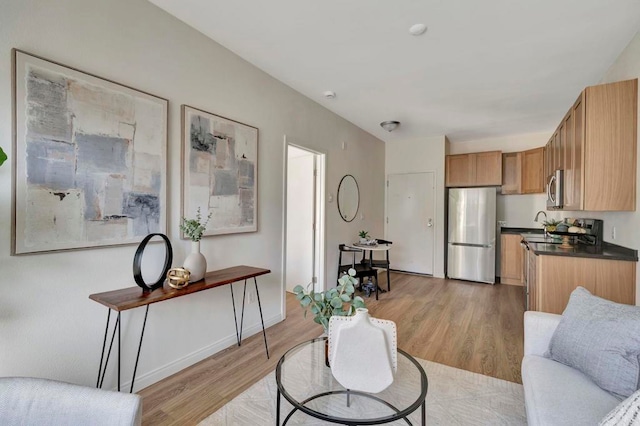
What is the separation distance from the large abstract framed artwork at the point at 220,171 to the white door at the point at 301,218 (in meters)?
1.25

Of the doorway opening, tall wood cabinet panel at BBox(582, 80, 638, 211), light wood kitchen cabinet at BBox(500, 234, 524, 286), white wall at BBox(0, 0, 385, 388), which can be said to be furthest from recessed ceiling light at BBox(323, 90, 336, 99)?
light wood kitchen cabinet at BBox(500, 234, 524, 286)

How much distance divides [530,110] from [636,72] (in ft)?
5.88

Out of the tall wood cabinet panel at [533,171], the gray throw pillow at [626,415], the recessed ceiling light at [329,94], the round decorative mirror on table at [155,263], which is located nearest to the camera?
the gray throw pillow at [626,415]

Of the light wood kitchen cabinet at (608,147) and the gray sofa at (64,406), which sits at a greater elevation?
the light wood kitchen cabinet at (608,147)

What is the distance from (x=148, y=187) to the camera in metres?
1.96

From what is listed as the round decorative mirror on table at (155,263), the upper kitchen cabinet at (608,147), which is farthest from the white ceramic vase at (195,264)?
the upper kitchen cabinet at (608,147)

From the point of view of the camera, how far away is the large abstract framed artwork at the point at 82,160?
1.46m

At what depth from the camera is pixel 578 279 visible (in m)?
2.27

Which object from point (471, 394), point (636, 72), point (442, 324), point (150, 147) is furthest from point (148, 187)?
point (636, 72)

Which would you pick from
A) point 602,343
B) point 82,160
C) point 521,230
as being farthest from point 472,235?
point 82,160

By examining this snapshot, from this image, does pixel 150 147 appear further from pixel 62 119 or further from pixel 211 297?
pixel 211 297

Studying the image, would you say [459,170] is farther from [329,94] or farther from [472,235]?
[329,94]

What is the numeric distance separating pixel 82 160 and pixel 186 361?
155cm

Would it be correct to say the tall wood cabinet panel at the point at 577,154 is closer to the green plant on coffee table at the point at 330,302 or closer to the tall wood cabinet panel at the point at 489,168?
the green plant on coffee table at the point at 330,302
